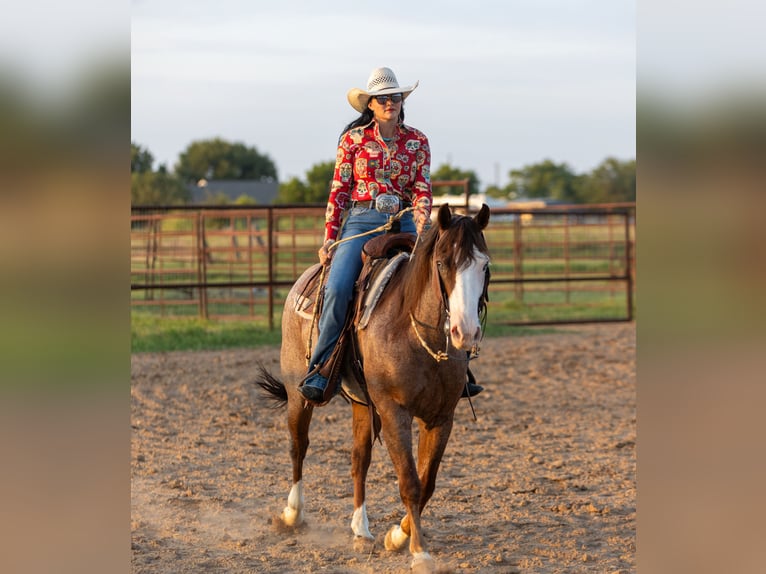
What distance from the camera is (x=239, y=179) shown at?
7044 cm

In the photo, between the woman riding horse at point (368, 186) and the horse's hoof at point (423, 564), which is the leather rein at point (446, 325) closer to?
the woman riding horse at point (368, 186)

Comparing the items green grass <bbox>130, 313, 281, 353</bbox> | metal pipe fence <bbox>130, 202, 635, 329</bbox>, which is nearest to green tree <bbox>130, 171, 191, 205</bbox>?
metal pipe fence <bbox>130, 202, 635, 329</bbox>

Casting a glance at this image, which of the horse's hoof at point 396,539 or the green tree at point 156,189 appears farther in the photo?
the green tree at point 156,189

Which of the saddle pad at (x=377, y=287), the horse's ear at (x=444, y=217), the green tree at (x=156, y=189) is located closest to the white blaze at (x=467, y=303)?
the horse's ear at (x=444, y=217)

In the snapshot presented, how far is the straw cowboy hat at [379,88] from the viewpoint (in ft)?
13.9

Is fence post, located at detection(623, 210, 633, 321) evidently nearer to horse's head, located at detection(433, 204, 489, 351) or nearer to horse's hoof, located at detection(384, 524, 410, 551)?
horse's hoof, located at detection(384, 524, 410, 551)

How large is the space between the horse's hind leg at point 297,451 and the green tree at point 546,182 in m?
64.4

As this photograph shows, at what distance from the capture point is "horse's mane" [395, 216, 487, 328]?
3.41 metres

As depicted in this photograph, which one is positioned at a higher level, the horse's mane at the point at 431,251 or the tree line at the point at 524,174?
the tree line at the point at 524,174

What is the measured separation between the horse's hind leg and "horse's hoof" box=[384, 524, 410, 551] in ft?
2.06

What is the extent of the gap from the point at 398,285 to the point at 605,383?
576 cm
